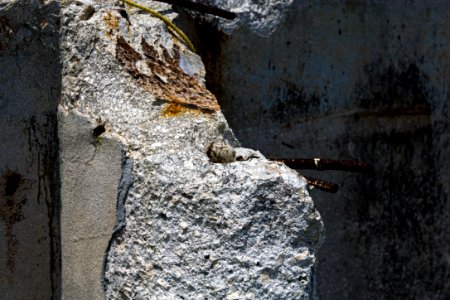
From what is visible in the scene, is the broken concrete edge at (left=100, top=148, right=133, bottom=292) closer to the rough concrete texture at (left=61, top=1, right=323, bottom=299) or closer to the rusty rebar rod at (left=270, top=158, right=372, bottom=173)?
the rough concrete texture at (left=61, top=1, right=323, bottom=299)

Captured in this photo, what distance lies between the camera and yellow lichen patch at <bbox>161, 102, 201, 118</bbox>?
1742 millimetres

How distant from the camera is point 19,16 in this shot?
1.86 meters

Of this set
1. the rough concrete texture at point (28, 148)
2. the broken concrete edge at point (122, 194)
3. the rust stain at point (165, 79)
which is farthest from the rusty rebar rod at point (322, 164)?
the rough concrete texture at point (28, 148)

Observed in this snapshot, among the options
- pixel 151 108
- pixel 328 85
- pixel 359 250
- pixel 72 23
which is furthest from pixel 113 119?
pixel 359 250

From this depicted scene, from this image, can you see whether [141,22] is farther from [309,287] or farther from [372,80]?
[372,80]

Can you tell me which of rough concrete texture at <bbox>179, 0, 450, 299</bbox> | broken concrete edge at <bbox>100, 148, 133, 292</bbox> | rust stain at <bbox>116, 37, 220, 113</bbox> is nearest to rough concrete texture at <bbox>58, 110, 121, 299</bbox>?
broken concrete edge at <bbox>100, 148, 133, 292</bbox>

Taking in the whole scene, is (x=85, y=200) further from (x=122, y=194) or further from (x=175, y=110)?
(x=175, y=110)

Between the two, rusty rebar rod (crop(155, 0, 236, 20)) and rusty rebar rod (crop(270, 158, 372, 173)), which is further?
rusty rebar rod (crop(155, 0, 236, 20))

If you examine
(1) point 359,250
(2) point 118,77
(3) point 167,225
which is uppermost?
(2) point 118,77

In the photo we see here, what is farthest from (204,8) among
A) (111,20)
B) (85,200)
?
(85,200)

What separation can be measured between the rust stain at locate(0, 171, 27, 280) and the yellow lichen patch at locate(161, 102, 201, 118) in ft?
1.12

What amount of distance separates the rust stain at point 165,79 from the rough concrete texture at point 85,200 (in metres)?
0.12

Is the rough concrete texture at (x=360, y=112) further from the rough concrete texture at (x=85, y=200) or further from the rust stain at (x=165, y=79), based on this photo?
the rough concrete texture at (x=85, y=200)

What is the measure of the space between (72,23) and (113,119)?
8.8 inches
